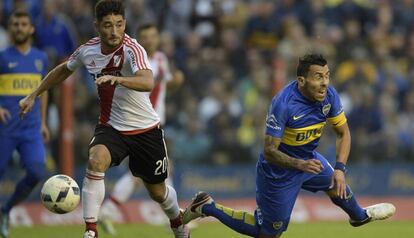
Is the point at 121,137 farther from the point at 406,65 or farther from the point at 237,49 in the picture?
the point at 406,65

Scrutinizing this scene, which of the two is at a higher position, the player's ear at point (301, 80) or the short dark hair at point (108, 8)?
the short dark hair at point (108, 8)

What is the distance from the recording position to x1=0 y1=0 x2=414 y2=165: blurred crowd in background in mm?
16656

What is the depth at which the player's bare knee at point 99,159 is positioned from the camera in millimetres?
9523

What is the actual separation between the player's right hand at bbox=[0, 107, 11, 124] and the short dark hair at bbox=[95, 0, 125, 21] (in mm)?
Answer: 3257

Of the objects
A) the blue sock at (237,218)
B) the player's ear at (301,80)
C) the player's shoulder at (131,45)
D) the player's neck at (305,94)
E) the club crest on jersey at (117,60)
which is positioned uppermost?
the player's shoulder at (131,45)

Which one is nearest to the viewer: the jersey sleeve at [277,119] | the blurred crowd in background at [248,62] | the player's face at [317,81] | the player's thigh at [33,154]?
the jersey sleeve at [277,119]

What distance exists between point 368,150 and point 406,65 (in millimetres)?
2145

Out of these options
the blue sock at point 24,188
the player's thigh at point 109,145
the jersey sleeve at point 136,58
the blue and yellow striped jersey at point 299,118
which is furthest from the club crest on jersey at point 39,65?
the blue and yellow striped jersey at point 299,118

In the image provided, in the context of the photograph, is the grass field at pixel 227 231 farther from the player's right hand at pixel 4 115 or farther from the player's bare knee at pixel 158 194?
the player's bare knee at pixel 158 194

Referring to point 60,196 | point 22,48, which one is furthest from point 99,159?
point 22,48

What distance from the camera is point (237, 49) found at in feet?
58.1

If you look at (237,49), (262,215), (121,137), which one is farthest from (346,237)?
(237,49)

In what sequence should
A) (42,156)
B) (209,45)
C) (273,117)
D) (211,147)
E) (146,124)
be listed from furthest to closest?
(209,45), (211,147), (42,156), (146,124), (273,117)

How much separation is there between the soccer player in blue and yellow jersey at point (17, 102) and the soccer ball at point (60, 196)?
2494mm
